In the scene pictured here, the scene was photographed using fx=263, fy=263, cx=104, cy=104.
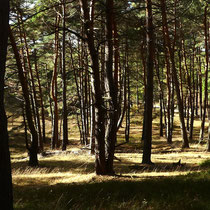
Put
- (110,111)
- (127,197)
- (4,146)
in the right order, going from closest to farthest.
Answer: (4,146) → (127,197) → (110,111)

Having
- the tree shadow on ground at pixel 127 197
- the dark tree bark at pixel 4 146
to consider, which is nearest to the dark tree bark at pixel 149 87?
the tree shadow on ground at pixel 127 197

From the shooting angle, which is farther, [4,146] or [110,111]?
[110,111]

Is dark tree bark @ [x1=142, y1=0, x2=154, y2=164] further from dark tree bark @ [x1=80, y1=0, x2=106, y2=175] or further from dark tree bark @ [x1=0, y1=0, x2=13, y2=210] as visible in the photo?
dark tree bark @ [x1=0, y1=0, x2=13, y2=210]

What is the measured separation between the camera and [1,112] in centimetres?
415

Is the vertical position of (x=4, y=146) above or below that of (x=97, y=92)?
below

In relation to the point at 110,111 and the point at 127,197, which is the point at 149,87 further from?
the point at 127,197

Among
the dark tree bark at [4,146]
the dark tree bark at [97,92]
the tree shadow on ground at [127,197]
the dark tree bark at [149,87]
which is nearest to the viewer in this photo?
the dark tree bark at [4,146]

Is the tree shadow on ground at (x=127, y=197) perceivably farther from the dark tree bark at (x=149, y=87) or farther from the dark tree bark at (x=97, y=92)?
the dark tree bark at (x=149, y=87)

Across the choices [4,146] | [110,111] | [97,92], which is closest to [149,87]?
[110,111]

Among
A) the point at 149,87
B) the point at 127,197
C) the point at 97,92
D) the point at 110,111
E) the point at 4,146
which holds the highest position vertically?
the point at 149,87

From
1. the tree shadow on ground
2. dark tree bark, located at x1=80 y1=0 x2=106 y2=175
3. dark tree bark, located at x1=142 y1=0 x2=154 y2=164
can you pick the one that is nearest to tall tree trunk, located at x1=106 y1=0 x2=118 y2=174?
dark tree bark, located at x1=80 y1=0 x2=106 y2=175

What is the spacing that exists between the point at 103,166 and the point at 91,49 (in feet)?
13.2

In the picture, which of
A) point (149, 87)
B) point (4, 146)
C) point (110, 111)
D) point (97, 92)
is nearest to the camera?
point (4, 146)

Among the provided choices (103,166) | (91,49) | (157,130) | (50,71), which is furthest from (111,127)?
(157,130)
